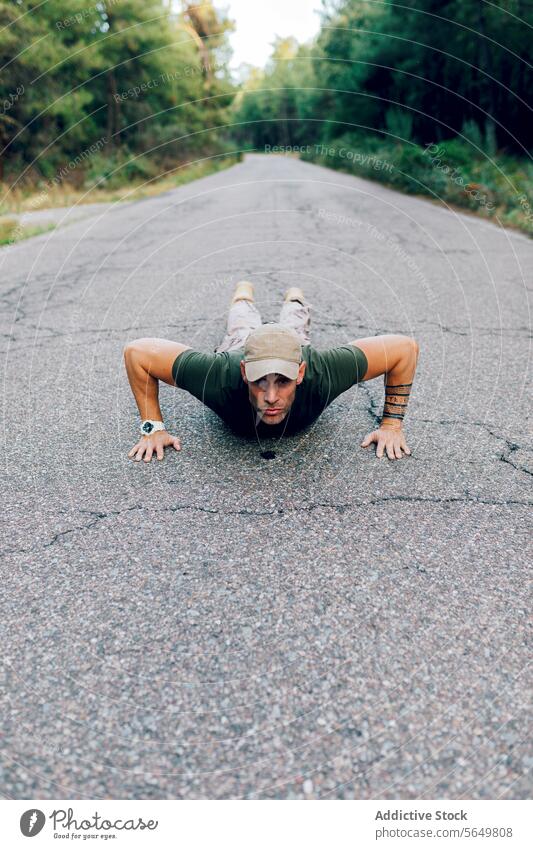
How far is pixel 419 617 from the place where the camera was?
2.10 meters

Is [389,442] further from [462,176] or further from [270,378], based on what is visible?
[462,176]

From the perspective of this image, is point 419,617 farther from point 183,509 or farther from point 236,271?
point 236,271

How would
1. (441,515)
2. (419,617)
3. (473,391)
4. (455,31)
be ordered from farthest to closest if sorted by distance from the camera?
(455,31) → (473,391) → (441,515) → (419,617)

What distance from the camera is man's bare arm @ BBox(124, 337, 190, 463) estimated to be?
303 centimetres

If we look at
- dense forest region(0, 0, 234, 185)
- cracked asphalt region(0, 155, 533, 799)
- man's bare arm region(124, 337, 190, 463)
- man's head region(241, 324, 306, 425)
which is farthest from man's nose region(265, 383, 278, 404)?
dense forest region(0, 0, 234, 185)

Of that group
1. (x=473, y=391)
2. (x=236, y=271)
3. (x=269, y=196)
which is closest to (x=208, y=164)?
(x=269, y=196)

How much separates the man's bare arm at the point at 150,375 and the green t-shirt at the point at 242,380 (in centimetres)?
7

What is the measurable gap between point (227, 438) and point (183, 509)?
723 mm

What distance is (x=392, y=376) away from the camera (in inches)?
125

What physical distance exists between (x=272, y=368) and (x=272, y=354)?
0.24ft

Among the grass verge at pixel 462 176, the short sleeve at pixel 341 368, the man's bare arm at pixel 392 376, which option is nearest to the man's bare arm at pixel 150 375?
the short sleeve at pixel 341 368

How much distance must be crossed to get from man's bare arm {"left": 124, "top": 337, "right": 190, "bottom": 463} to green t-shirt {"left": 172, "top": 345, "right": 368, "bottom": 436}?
0.07 m

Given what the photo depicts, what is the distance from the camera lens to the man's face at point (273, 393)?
2668mm

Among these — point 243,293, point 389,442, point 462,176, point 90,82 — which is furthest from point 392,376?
point 90,82
